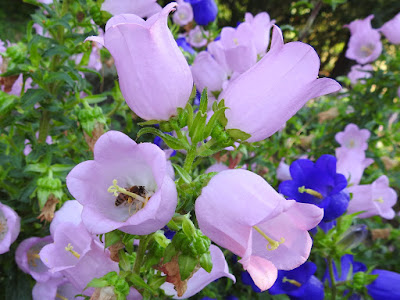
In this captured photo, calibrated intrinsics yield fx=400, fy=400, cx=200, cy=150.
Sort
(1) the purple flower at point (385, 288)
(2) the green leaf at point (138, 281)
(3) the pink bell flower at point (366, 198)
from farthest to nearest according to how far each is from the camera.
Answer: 1. (3) the pink bell flower at point (366, 198)
2. (1) the purple flower at point (385, 288)
3. (2) the green leaf at point (138, 281)

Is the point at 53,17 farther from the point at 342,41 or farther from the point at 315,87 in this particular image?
the point at 342,41

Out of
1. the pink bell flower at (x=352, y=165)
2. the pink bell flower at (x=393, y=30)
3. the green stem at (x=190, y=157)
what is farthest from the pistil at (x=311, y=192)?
the pink bell flower at (x=393, y=30)

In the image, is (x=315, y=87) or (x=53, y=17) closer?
(x=315, y=87)

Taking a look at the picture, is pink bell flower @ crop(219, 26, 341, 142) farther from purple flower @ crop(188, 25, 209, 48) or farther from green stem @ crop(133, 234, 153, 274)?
purple flower @ crop(188, 25, 209, 48)

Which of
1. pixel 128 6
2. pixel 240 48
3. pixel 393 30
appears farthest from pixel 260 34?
pixel 393 30

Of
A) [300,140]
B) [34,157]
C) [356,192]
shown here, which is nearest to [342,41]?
[300,140]

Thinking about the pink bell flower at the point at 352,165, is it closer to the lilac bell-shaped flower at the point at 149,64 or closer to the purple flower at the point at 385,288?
the purple flower at the point at 385,288
